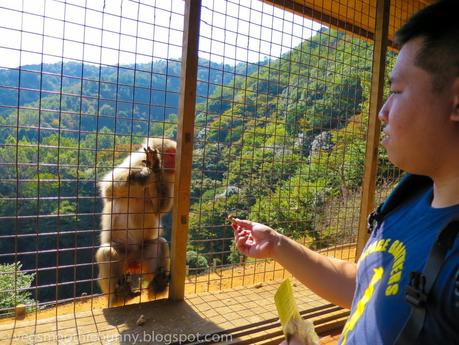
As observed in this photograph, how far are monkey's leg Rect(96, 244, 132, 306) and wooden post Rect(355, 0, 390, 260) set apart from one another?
245cm

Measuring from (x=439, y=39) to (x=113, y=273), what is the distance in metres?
3.04

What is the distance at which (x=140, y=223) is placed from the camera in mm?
3764

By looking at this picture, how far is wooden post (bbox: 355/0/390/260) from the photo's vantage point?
379 centimetres

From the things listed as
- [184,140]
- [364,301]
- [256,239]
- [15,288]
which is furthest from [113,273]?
[364,301]

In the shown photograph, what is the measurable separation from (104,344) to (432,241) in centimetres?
206

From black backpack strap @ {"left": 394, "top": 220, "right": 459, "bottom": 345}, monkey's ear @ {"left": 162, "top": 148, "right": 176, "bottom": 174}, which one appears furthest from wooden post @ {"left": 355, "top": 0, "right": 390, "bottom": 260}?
black backpack strap @ {"left": 394, "top": 220, "right": 459, "bottom": 345}

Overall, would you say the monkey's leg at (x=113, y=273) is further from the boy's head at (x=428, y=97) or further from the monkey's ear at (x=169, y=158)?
the boy's head at (x=428, y=97)

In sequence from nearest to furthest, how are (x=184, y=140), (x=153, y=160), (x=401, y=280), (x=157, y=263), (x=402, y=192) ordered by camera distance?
(x=401, y=280) < (x=402, y=192) < (x=184, y=140) < (x=153, y=160) < (x=157, y=263)

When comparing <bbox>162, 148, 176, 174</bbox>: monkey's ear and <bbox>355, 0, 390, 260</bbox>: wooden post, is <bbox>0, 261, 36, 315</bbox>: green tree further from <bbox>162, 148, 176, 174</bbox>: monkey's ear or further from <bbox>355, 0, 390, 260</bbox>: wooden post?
<bbox>355, 0, 390, 260</bbox>: wooden post

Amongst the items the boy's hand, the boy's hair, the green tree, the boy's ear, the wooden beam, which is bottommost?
the green tree

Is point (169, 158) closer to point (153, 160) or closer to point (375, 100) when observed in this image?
point (153, 160)

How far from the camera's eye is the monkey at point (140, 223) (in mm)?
3117

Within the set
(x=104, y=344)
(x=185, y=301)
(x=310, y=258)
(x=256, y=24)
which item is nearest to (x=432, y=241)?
(x=310, y=258)

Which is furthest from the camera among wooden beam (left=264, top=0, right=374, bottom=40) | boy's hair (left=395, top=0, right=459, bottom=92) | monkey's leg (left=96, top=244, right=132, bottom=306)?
wooden beam (left=264, top=0, right=374, bottom=40)
